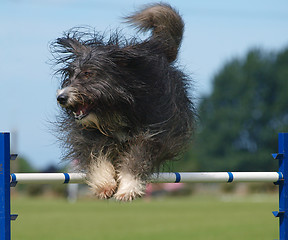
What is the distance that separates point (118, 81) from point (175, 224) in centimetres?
1201

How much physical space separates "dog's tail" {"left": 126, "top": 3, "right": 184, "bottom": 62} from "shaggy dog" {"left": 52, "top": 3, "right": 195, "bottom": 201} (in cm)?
56

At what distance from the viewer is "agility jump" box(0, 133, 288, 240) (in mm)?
4012

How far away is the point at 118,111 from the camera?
4.35 metres

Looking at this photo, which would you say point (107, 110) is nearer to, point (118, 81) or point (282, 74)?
point (118, 81)

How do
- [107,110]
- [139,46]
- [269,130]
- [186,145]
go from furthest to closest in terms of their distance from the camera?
[269,130] < [186,145] < [139,46] < [107,110]

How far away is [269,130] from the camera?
41938 millimetres

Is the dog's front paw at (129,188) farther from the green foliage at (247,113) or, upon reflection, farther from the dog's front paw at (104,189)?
the green foliage at (247,113)

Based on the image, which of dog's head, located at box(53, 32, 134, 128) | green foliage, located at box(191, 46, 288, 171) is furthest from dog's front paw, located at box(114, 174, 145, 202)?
green foliage, located at box(191, 46, 288, 171)

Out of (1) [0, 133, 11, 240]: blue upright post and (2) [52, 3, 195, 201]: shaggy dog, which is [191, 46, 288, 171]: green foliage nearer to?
(2) [52, 3, 195, 201]: shaggy dog

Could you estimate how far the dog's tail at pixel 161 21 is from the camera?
17.9 ft

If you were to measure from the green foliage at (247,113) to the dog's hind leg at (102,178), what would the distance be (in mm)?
37350

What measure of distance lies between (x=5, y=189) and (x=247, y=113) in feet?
129

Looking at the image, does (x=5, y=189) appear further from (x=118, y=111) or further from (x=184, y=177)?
(x=184, y=177)

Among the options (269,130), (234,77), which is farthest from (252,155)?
(234,77)
